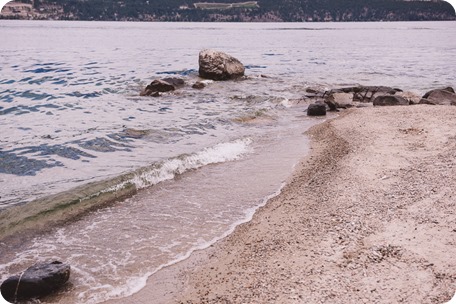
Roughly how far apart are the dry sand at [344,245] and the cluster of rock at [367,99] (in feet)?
29.2

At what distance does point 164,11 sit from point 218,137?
513 feet

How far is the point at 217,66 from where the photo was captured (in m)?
29.2

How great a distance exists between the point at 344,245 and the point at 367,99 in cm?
1747

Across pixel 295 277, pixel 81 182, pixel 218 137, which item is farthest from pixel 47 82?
pixel 295 277

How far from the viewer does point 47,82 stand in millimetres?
26750

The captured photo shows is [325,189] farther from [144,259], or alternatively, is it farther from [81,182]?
[81,182]

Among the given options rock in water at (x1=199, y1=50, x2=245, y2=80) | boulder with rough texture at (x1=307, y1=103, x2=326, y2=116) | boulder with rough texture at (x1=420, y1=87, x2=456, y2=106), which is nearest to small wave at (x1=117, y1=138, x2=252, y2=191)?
boulder with rough texture at (x1=307, y1=103, x2=326, y2=116)

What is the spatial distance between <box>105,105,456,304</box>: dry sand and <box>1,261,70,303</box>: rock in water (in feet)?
3.31

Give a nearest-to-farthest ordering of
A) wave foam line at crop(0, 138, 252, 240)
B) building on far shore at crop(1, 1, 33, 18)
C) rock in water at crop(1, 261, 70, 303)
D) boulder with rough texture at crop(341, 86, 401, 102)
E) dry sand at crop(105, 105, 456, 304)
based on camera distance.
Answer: dry sand at crop(105, 105, 456, 304) → rock in water at crop(1, 261, 70, 303) → building on far shore at crop(1, 1, 33, 18) → wave foam line at crop(0, 138, 252, 240) → boulder with rough texture at crop(341, 86, 401, 102)

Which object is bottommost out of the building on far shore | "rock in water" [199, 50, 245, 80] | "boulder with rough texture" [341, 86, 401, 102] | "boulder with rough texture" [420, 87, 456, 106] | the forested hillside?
"boulder with rough texture" [341, 86, 401, 102]

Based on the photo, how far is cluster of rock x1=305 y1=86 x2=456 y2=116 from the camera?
18484 mm

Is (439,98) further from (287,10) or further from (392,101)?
(287,10)

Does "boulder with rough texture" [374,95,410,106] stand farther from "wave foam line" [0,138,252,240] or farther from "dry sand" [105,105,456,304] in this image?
"wave foam line" [0,138,252,240]

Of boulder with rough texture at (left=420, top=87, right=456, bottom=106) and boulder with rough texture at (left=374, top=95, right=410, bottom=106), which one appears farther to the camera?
boulder with rough texture at (left=374, top=95, right=410, bottom=106)
